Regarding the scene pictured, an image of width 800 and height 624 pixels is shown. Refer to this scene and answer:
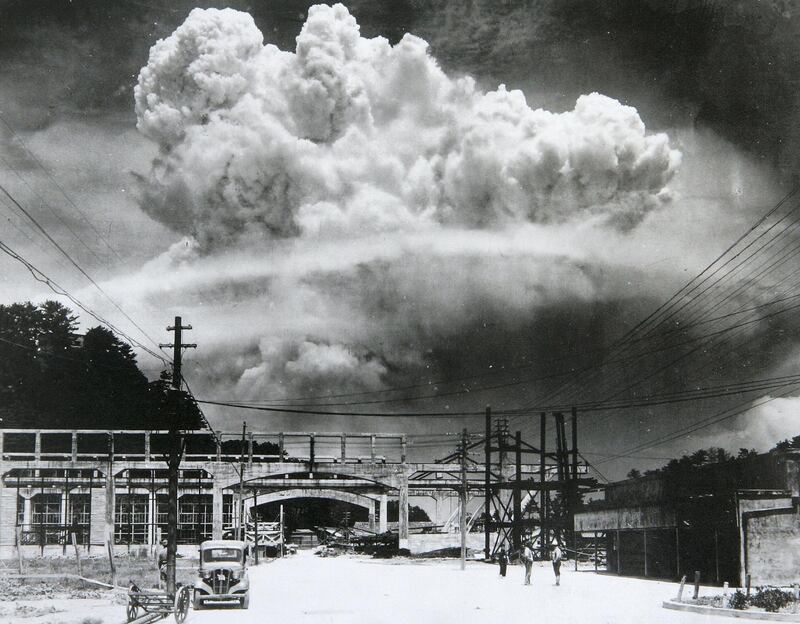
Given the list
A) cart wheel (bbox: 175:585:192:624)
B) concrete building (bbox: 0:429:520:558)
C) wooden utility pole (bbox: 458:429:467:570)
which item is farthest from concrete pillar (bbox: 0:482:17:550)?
cart wheel (bbox: 175:585:192:624)

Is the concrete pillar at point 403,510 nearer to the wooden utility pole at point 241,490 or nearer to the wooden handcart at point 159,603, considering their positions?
the wooden utility pole at point 241,490

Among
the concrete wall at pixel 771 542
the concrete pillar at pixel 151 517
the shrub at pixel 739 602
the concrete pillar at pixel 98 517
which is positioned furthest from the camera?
the concrete pillar at pixel 98 517

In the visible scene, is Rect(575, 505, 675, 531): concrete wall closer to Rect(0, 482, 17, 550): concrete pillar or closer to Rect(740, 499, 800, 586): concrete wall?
Rect(740, 499, 800, 586): concrete wall

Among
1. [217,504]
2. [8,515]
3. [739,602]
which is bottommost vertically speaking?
[739,602]

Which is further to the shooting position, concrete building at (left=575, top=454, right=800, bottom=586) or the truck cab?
concrete building at (left=575, top=454, right=800, bottom=586)

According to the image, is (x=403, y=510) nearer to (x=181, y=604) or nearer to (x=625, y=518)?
(x=625, y=518)

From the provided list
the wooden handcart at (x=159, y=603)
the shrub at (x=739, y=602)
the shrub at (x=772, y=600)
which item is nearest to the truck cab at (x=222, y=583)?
the wooden handcart at (x=159, y=603)

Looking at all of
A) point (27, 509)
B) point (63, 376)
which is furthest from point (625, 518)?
point (63, 376)
